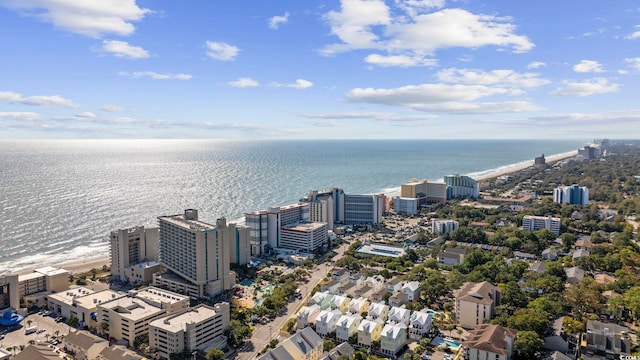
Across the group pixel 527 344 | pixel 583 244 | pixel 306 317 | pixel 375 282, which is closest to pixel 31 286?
pixel 306 317

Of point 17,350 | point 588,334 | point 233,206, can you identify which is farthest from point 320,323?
point 233,206

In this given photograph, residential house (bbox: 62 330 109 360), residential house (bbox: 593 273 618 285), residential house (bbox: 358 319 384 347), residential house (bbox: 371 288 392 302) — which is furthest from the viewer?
residential house (bbox: 593 273 618 285)

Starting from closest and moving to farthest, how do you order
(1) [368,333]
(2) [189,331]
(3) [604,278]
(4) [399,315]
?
1. (2) [189,331]
2. (1) [368,333]
3. (4) [399,315]
4. (3) [604,278]


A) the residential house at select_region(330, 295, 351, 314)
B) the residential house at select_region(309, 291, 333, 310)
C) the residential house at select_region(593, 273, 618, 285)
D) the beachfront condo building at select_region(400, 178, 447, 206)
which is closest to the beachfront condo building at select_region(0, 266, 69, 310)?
the residential house at select_region(309, 291, 333, 310)

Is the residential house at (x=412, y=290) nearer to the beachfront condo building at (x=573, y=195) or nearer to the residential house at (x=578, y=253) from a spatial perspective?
the residential house at (x=578, y=253)

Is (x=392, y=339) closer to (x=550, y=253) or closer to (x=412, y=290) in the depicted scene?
(x=412, y=290)

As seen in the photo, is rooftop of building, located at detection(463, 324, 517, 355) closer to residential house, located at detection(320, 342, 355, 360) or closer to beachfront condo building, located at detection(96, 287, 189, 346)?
residential house, located at detection(320, 342, 355, 360)

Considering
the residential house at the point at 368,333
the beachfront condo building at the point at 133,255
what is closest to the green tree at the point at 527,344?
the residential house at the point at 368,333
